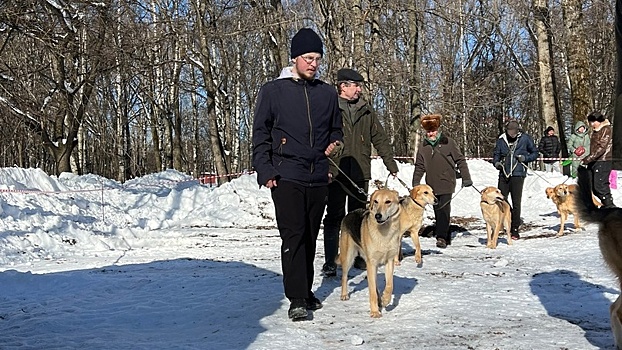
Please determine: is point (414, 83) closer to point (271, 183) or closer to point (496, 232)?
point (496, 232)

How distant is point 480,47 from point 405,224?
2952 cm

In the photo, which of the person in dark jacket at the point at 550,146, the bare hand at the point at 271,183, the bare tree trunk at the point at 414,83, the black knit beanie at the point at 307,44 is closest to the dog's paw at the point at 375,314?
the bare hand at the point at 271,183

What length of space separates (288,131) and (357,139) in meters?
1.98

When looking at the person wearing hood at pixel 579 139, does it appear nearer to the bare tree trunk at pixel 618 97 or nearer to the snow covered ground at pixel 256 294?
the snow covered ground at pixel 256 294

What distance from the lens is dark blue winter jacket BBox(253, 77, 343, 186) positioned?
4.88 m

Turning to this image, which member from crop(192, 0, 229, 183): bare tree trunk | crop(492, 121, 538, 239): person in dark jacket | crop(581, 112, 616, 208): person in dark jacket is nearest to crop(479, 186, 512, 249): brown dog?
crop(492, 121, 538, 239): person in dark jacket

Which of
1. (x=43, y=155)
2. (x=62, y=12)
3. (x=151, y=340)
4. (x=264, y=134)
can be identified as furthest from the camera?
(x=43, y=155)

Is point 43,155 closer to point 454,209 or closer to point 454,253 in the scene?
point 454,209

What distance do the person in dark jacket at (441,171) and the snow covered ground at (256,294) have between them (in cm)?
50

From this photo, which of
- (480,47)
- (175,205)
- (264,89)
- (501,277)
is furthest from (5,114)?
(480,47)

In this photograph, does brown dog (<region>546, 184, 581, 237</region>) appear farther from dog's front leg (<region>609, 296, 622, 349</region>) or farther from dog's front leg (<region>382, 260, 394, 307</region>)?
dog's front leg (<region>609, 296, 622, 349</region>)

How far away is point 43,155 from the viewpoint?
46094mm

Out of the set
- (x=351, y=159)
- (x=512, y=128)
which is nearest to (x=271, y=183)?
(x=351, y=159)

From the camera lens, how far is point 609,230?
154 inches
